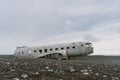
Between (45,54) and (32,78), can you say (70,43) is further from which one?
(32,78)

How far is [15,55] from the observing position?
171 ft

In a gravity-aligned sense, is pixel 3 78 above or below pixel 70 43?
below

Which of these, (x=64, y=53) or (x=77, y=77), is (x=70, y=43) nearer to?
(x=64, y=53)

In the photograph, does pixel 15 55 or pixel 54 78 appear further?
pixel 15 55

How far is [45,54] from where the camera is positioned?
48.4 metres

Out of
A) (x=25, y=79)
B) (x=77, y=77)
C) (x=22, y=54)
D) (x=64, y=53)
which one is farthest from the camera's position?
(x=22, y=54)

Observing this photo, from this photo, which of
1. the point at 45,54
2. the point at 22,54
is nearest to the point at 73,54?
the point at 45,54

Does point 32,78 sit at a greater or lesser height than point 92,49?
lesser

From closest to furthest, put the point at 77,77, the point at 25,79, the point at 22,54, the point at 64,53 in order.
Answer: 1. the point at 25,79
2. the point at 77,77
3. the point at 64,53
4. the point at 22,54

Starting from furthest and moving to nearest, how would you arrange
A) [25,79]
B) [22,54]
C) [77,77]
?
[22,54] → [77,77] → [25,79]

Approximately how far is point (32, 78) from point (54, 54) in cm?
3369

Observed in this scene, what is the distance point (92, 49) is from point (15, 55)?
15.2 m

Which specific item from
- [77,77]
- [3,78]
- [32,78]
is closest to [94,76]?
[77,77]

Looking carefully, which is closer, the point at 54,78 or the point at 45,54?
the point at 54,78
